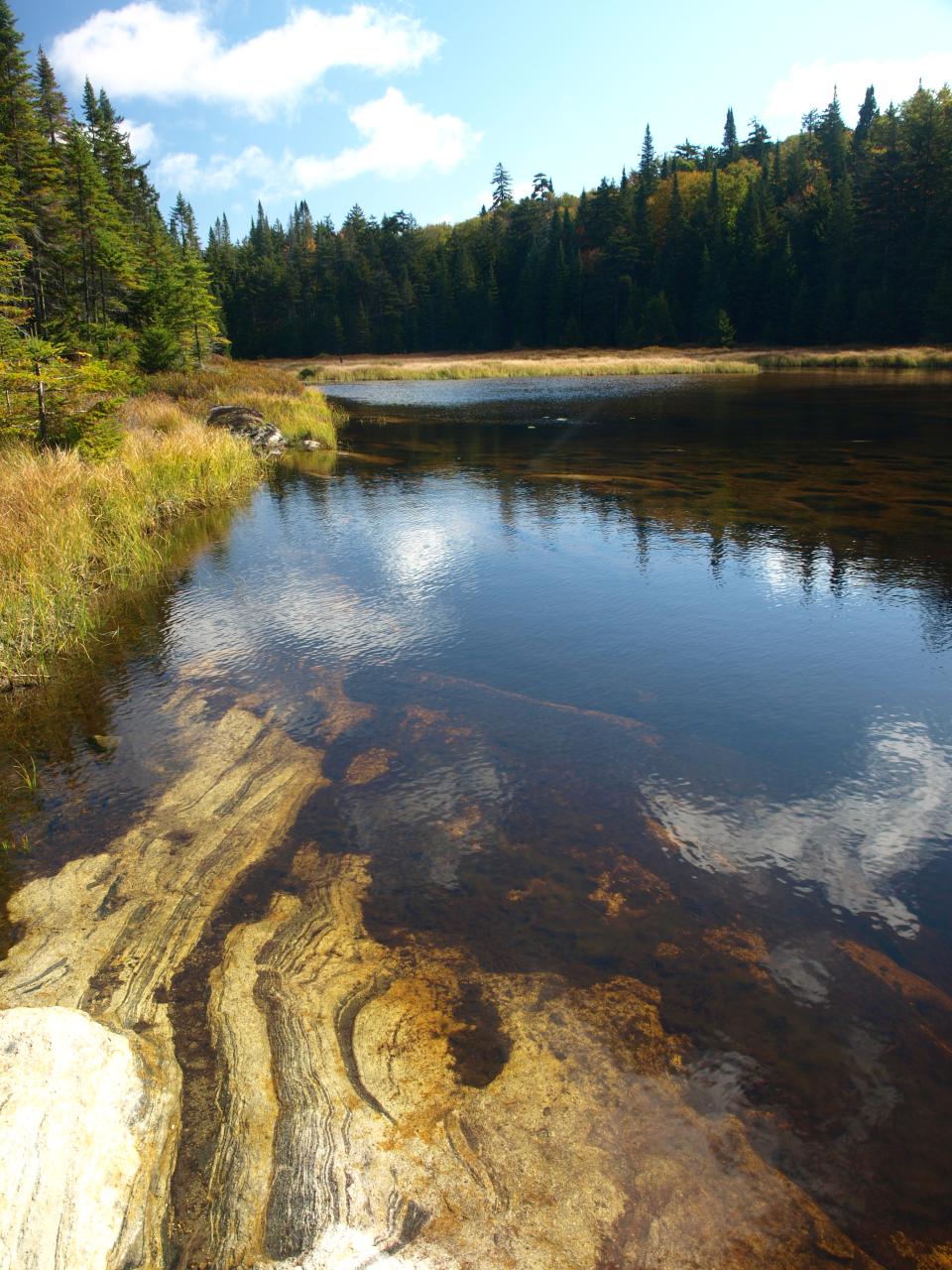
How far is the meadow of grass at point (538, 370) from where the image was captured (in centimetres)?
5581

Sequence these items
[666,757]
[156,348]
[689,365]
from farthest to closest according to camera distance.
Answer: [689,365] < [156,348] < [666,757]

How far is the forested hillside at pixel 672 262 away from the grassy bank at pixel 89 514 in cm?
6261

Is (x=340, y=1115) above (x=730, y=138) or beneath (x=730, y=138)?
beneath

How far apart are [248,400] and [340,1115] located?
26.8 m

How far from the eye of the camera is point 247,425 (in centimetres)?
2292

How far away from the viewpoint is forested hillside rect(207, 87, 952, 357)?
68438mm

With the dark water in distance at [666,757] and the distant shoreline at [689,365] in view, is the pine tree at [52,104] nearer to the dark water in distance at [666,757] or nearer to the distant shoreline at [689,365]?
the distant shoreline at [689,365]

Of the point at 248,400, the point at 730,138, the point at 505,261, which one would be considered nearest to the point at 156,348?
the point at 248,400

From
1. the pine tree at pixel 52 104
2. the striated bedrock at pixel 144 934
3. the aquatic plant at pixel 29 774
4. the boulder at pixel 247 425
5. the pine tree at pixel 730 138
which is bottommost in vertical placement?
the striated bedrock at pixel 144 934

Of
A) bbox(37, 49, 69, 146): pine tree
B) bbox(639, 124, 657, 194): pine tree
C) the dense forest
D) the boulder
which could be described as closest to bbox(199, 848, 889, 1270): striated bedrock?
the dense forest

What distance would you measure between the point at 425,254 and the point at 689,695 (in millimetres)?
122927

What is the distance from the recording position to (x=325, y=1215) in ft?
8.85

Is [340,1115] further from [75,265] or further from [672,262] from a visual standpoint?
[672,262]

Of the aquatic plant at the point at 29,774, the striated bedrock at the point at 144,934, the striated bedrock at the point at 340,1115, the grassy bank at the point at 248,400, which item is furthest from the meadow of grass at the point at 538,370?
the striated bedrock at the point at 340,1115
